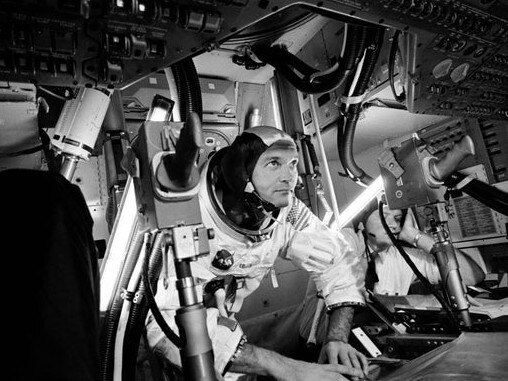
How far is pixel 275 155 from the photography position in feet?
7.16

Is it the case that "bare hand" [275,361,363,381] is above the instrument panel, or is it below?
below

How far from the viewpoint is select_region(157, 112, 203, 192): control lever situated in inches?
33.3

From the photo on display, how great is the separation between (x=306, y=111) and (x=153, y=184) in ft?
8.22

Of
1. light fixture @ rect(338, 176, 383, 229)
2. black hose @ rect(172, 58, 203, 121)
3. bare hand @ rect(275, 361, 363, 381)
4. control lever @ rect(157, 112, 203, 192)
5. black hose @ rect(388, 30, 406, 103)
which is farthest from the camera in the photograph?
light fixture @ rect(338, 176, 383, 229)

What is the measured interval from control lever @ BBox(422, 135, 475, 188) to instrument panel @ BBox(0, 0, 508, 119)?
609 mm

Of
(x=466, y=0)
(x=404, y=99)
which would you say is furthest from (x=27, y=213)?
(x=404, y=99)

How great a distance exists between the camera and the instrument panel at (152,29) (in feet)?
3.47

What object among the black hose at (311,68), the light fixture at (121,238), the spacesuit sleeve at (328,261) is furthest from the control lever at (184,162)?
the black hose at (311,68)

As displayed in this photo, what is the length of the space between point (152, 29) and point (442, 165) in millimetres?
1524

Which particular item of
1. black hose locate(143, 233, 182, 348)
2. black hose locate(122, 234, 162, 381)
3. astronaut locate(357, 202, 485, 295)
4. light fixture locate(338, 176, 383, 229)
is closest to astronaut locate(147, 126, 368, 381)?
black hose locate(122, 234, 162, 381)

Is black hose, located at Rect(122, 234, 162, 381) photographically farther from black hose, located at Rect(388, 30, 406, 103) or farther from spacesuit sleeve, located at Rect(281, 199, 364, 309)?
black hose, located at Rect(388, 30, 406, 103)

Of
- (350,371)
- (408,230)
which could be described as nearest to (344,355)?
(350,371)

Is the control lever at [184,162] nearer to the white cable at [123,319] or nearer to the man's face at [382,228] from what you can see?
the white cable at [123,319]

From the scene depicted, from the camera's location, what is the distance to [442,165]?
1645 millimetres
